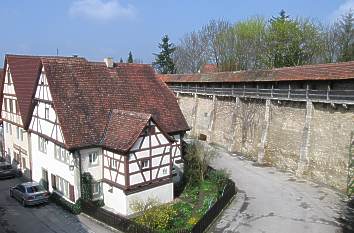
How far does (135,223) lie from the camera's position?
1878cm

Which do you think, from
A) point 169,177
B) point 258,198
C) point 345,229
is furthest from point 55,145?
point 345,229

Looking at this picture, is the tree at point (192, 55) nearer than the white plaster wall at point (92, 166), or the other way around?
the white plaster wall at point (92, 166)

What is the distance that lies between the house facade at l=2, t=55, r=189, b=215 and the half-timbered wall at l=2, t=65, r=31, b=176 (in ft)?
5.41

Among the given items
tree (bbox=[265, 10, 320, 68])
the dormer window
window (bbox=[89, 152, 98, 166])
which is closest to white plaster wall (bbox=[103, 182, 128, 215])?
window (bbox=[89, 152, 98, 166])

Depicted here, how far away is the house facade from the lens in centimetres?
2242

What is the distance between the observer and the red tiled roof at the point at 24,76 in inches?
1190

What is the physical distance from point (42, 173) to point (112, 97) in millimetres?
7629

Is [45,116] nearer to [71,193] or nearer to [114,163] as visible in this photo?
[71,193]

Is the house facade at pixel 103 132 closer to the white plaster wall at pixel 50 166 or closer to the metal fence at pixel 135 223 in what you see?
the white plaster wall at pixel 50 166

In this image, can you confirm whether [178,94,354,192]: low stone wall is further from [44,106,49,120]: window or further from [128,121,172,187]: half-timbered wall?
[44,106,49,120]: window

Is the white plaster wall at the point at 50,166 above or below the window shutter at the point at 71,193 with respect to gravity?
above

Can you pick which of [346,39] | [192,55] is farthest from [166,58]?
[346,39]

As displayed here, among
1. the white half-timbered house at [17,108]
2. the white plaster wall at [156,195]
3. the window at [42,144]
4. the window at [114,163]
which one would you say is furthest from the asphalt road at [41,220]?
the white half-timbered house at [17,108]

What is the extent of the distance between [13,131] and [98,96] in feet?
39.9
